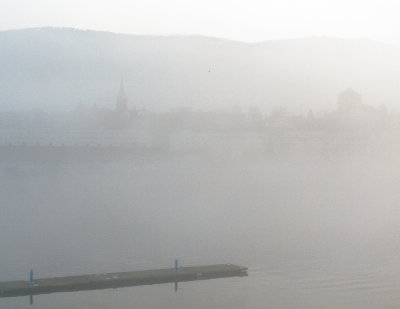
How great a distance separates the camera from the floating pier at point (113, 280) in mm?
5680

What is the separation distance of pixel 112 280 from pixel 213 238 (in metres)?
3.82

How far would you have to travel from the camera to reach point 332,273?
7.20m

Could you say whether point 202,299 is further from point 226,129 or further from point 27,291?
point 226,129

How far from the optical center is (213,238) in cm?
968

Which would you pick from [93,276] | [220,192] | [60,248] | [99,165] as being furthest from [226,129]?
[93,276]

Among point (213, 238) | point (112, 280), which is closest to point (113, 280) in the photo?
point (112, 280)

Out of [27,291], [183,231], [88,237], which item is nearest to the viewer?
[27,291]

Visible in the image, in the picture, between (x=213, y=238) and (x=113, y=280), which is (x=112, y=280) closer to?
(x=113, y=280)

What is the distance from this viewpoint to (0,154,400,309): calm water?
19.6 feet

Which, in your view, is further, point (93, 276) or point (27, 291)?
point (93, 276)

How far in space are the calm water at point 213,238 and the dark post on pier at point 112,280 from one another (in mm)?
85

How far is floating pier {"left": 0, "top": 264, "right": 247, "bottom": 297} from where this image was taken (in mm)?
5680

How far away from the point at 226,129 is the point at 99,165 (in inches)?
192

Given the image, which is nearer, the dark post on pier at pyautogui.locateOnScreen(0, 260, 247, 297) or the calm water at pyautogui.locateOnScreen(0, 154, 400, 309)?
the dark post on pier at pyautogui.locateOnScreen(0, 260, 247, 297)
